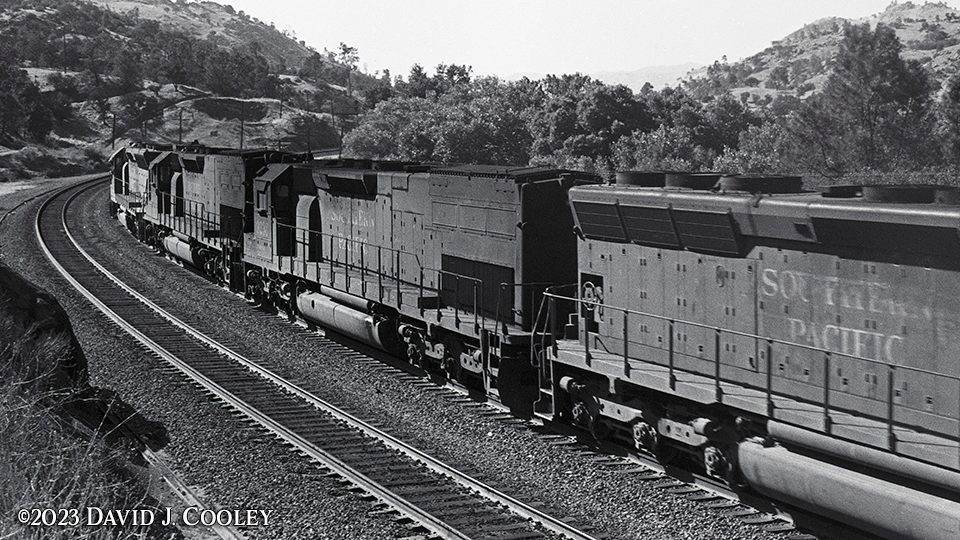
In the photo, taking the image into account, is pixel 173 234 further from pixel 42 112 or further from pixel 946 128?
pixel 42 112

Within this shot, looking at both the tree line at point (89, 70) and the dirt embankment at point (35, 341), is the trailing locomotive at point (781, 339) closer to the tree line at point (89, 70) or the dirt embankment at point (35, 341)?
the dirt embankment at point (35, 341)

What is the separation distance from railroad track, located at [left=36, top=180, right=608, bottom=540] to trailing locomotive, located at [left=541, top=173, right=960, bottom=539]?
73.1 inches

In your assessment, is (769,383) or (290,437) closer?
(769,383)

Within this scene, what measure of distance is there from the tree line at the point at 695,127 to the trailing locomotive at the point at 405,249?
11436 millimetres

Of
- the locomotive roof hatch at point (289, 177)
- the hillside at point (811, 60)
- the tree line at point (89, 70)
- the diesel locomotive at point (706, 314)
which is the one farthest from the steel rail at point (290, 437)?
the hillside at point (811, 60)

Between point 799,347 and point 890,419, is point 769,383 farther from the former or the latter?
point 890,419

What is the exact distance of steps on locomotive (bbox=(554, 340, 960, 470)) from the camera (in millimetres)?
7121

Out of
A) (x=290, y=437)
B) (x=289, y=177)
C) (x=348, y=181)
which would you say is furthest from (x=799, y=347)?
(x=289, y=177)

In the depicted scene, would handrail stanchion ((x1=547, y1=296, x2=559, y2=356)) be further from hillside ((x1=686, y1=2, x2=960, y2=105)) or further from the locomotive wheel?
hillside ((x1=686, y1=2, x2=960, y2=105))

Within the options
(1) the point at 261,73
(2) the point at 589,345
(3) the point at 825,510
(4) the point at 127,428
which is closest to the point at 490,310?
(2) the point at 589,345

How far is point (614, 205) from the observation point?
10.6 metres

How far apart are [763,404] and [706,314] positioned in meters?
1.49

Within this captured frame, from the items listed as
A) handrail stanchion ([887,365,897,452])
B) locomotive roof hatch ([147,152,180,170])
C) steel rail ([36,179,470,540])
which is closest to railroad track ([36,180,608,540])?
steel rail ([36,179,470,540])

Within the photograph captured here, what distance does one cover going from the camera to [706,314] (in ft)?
32.0
